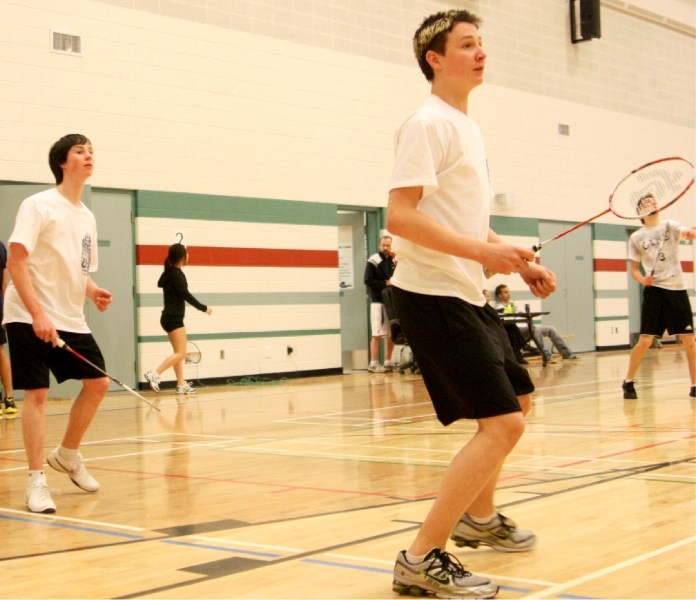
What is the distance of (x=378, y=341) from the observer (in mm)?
15492

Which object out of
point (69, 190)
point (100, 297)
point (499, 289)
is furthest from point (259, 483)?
point (499, 289)

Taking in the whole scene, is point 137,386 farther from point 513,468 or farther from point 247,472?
point 513,468

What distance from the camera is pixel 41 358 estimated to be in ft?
16.3

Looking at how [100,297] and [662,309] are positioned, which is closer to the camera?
[100,297]

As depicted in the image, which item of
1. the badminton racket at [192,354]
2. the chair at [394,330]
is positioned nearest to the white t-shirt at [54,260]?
the badminton racket at [192,354]

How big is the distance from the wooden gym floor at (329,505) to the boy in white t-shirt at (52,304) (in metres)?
0.31

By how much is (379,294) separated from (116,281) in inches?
166

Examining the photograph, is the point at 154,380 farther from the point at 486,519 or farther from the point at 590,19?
the point at 590,19

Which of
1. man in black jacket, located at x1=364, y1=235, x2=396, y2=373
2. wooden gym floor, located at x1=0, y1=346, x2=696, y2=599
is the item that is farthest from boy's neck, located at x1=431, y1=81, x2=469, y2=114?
man in black jacket, located at x1=364, y1=235, x2=396, y2=373

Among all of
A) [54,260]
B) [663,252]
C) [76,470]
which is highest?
[663,252]

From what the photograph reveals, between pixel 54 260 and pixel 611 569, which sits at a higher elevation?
pixel 54 260

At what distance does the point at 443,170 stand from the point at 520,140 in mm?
16042

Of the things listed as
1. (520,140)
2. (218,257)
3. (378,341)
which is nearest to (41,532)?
(218,257)

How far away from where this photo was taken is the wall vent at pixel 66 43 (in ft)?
39.4
